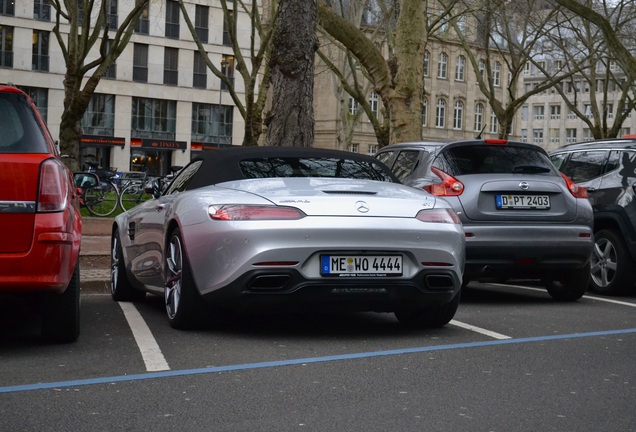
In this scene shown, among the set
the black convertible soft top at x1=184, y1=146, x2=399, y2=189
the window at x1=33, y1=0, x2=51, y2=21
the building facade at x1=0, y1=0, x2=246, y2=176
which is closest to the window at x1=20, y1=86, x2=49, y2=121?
the building facade at x1=0, y1=0, x2=246, y2=176

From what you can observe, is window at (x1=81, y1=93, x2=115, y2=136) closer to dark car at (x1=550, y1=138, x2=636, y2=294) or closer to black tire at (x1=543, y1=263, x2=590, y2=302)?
dark car at (x1=550, y1=138, x2=636, y2=294)

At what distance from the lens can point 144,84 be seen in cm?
6731

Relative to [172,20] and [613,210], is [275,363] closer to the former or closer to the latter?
[613,210]

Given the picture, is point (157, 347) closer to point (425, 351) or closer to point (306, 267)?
point (306, 267)

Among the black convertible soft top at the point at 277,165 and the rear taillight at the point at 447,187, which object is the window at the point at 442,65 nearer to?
the rear taillight at the point at 447,187

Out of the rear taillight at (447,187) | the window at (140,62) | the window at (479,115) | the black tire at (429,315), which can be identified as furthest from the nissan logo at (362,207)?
the window at (479,115)

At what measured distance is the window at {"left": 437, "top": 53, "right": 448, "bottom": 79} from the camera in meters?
88.9

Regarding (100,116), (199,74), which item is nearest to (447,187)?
(100,116)

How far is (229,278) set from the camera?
713 cm

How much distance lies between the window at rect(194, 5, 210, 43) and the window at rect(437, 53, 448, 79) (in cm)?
2486

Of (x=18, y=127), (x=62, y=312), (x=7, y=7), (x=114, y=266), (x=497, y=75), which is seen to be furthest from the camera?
(x=497, y=75)

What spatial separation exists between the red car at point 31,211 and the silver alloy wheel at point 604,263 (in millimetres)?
6668

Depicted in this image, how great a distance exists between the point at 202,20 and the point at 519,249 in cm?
6210

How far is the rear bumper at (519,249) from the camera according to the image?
32.6 ft
